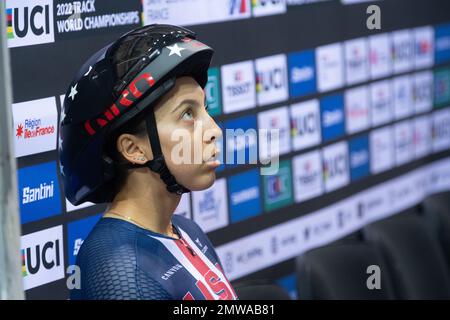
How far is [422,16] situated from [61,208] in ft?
7.97

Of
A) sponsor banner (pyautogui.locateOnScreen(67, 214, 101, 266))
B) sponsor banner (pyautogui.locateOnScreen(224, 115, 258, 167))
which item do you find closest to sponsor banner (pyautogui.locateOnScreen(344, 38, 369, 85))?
sponsor banner (pyautogui.locateOnScreen(224, 115, 258, 167))

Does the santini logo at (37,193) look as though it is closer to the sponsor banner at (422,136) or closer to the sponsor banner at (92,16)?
the sponsor banner at (92,16)

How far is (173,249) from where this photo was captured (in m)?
1.90

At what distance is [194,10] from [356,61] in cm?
113

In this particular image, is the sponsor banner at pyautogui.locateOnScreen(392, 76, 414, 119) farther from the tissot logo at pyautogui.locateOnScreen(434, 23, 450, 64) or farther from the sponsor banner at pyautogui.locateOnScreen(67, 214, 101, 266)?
the sponsor banner at pyautogui.locateOnScreen(67, 214, 101, 266)

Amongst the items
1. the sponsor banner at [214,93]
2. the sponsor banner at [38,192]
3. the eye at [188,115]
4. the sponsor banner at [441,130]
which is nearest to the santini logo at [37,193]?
the sponsor banner at [38,192]

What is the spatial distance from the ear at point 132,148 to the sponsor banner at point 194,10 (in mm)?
859

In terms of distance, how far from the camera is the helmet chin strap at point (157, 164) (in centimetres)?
184

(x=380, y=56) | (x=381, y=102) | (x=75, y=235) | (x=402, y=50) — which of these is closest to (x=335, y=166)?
(x=381, y=102)

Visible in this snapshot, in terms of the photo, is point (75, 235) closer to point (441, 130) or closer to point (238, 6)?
point (238, 6)

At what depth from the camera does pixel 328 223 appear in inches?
145

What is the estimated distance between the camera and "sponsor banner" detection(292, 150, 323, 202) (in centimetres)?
349
